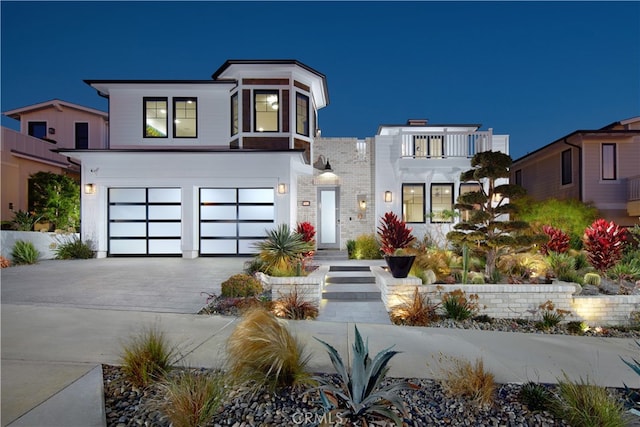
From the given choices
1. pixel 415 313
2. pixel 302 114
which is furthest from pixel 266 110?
pixel 415 313

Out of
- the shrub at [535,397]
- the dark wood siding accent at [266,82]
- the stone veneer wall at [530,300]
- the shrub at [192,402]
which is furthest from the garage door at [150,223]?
the shrub at [535,397]

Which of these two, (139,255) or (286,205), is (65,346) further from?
(139,255)

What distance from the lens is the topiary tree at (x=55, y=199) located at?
12812 mm

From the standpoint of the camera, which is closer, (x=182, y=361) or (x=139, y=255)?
(x=182, y=361)

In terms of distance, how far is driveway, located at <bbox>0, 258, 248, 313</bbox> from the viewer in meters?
5.95

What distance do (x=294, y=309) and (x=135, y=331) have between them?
7.76 ft

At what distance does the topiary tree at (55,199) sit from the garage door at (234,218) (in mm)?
6115

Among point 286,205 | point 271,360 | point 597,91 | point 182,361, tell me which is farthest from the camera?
point 597,91

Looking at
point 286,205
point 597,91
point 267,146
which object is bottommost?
point 286,205

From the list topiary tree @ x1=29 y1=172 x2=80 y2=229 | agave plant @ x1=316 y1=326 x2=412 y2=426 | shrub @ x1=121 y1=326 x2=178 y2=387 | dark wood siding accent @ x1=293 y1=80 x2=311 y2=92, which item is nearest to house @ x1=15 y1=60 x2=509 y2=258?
dark wood siding accent @ x1=293 y1=80 x2=311 y2=92

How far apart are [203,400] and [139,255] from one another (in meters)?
11.0

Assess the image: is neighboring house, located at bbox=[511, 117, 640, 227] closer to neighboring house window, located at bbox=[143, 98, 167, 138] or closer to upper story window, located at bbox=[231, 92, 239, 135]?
upper story window, located at bbox=[231, 92, 239, 135]

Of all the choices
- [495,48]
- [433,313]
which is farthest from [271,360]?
[495,48]

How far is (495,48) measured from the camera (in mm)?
60750
